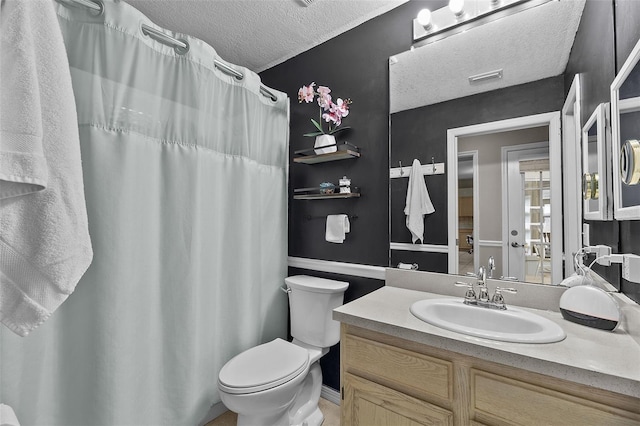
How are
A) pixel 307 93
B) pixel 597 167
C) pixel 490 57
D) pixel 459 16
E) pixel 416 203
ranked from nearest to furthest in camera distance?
pixel 597 167 < pixel 490 57 < pixel 459 16 < pixel 416 203 < pixel 307 93

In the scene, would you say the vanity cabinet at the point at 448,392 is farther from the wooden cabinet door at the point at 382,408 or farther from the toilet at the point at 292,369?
the toilet at the point at 292,369

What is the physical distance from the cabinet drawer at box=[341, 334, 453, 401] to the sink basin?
0.14 meters

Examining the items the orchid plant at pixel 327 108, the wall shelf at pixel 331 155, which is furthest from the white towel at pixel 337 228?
the orchid plant at pixel 327 108

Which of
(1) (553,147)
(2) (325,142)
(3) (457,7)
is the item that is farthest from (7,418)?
(3) (457,7)

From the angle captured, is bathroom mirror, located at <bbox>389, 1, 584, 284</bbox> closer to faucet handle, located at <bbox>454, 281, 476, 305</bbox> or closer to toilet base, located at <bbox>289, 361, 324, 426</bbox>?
faucet handle, located at <bbox>454, 281, 476, 305</bbox>

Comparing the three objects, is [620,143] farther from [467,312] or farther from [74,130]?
[74,130]

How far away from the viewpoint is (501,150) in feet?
4.56

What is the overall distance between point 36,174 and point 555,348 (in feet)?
5.13

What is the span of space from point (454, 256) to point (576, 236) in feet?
1.60

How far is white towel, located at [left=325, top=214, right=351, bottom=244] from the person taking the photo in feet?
6.36

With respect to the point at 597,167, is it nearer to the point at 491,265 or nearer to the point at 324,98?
the point at 491,265

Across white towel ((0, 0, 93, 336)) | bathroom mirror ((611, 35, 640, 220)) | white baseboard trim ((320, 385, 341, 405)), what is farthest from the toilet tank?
bathroom mirror ((611, 35, 640, 220))

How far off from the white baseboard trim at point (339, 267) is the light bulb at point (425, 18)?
1.38 meters

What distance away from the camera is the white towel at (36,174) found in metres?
0.81
